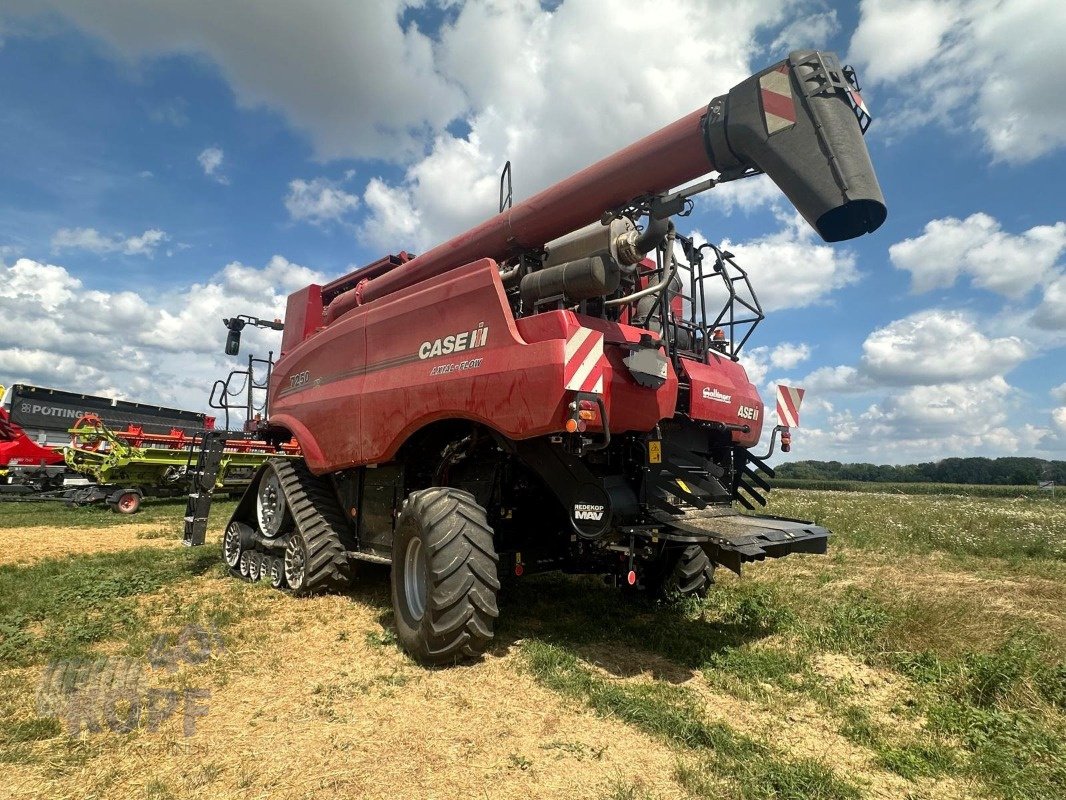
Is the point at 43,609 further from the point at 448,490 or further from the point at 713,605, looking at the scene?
the point at 713,605

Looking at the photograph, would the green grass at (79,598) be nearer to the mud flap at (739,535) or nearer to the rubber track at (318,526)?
the rubber track at (318,526)

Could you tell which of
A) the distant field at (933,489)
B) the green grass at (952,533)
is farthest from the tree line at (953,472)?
the green grass at (952,533)

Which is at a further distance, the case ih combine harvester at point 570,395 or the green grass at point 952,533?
the green grass at point 952,533

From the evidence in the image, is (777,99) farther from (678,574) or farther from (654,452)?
(678,574)

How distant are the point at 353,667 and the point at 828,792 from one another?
10.3 ft

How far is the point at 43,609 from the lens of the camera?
225 inches

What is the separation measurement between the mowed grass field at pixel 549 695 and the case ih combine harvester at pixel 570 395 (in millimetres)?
576

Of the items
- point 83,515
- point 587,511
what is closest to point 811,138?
point 587,511

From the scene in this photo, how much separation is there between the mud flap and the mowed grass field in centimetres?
80

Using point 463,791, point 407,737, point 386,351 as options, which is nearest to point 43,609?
point 386,351

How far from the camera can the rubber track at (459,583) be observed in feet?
14.5

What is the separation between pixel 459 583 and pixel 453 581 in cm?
5

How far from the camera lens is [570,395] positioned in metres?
4.27
